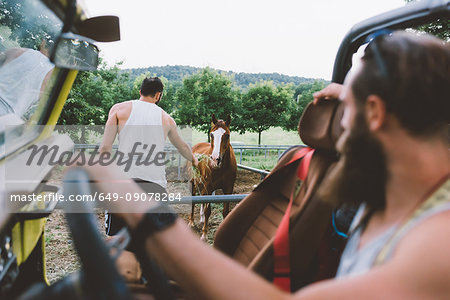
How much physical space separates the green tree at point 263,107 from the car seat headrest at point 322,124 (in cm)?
2611

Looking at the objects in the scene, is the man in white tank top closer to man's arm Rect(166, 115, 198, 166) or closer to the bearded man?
man's arm Rect(166, 115, 198, 166)

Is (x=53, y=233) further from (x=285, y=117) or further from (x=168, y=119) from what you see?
(x=285, y=117)

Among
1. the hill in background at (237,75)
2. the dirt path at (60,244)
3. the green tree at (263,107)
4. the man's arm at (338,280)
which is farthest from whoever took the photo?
the hill in background at (237,75)

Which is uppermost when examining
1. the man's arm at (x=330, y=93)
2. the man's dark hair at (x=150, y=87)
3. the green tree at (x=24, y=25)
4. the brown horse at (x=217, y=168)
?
the green tree at (x=24, y=25)

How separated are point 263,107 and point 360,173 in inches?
1112

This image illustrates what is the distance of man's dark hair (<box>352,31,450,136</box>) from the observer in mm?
762

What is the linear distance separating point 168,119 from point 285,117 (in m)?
26.2

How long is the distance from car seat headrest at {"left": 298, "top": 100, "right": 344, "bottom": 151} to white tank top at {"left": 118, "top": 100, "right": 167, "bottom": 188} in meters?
2.23

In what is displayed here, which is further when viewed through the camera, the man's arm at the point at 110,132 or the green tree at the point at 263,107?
the green tree at the point at 263,107

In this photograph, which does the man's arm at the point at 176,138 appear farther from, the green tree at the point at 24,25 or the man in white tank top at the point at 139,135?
the green tree at the point at 24,25

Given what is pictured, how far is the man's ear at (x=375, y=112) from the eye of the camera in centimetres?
80

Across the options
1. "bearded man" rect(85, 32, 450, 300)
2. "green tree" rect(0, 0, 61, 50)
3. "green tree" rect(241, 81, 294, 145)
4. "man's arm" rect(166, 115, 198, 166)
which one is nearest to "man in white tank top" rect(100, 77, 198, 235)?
"man's arm" rect(166, 115, 198, 166)

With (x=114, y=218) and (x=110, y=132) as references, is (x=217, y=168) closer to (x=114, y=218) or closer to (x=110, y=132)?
(x=110, y=132)

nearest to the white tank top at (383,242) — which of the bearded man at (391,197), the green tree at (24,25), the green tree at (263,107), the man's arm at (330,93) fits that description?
→ the bearded man at (391,197)
